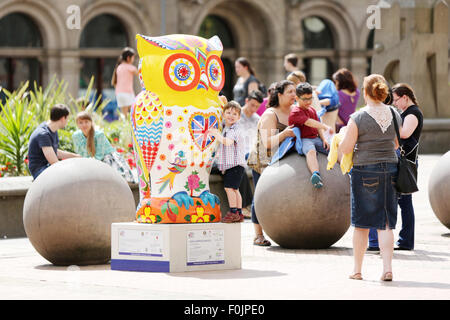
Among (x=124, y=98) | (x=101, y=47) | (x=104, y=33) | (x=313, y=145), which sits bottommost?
(x=313, y=145)

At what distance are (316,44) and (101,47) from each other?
843 cm

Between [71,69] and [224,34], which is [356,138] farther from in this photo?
[224,34]

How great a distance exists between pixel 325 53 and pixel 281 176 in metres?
25.0

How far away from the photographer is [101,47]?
31.3 meters

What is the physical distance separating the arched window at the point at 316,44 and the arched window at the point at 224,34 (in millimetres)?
2657

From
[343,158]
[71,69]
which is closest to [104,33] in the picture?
[71,69]

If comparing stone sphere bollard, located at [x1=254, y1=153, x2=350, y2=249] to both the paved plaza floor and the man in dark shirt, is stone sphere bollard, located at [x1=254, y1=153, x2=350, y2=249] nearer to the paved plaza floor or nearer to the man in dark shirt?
the paved plaza floor

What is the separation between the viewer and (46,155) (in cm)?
1257

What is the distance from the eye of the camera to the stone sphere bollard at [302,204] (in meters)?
11.1

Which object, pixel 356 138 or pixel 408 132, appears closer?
pixel 356 138

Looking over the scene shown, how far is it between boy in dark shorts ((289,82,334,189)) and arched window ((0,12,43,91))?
19.5 metres

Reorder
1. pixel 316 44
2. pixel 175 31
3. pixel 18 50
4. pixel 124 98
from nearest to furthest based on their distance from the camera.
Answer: pixel 124 98 < pixel 18 50 < pixel 175 31 < pixel 316 44

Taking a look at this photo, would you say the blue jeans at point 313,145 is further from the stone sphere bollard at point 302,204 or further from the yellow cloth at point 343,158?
the yellow cloth at point 343,158
